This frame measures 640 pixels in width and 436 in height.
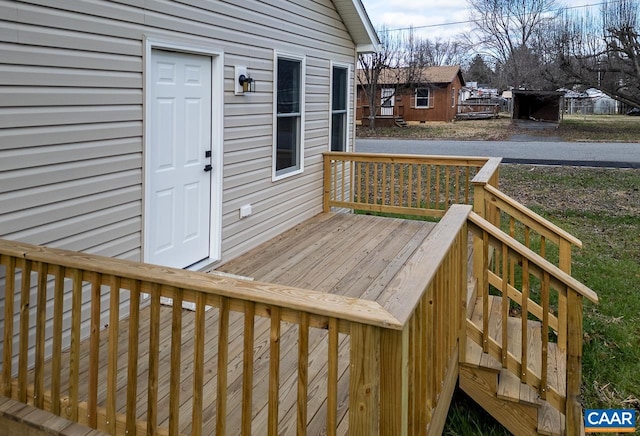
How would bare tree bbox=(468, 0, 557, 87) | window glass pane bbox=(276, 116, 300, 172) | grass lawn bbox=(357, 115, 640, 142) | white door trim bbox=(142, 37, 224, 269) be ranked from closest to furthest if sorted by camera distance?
1. white door trim bbox=(142, 37, 224, 269)
2. window glass pane bbox=(276, 116, 300, 172)
3. grass lawn bbox=(357, 115, 640, 142)
4. bare tree bbox=(468, 0, 557, 87)

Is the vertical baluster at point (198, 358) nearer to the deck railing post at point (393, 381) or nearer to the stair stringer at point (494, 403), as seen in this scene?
the deck railing post at point (393, 381)

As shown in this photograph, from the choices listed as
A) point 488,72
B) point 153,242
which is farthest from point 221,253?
point 488,72

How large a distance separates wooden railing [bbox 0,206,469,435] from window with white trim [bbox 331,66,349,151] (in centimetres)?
468

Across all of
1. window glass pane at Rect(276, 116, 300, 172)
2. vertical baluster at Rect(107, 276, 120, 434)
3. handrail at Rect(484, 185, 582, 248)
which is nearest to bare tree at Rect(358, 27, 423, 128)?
window glass pane at Rect(276, 116, 300, 172)

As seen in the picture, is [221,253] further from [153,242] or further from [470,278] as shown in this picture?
Answer: [470,278]

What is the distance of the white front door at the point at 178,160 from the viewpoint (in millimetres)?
4246

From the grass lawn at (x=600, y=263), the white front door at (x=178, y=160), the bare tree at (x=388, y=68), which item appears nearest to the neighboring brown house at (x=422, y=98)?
the bare tree at (x=388, y=68)

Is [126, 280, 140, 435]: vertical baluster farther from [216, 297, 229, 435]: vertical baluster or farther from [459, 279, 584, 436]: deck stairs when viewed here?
[459, 279, 584, 436]: deck stairs

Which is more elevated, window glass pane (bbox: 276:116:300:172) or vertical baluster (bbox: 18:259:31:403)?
window glass pane (bbox: 276:116:300:172)

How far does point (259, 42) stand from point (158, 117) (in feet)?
5.79

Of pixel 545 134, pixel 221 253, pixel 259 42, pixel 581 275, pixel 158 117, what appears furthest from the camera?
pixel 545 134

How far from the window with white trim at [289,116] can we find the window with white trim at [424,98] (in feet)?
77.8

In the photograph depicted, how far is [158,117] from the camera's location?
426cm

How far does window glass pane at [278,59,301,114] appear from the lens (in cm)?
624
